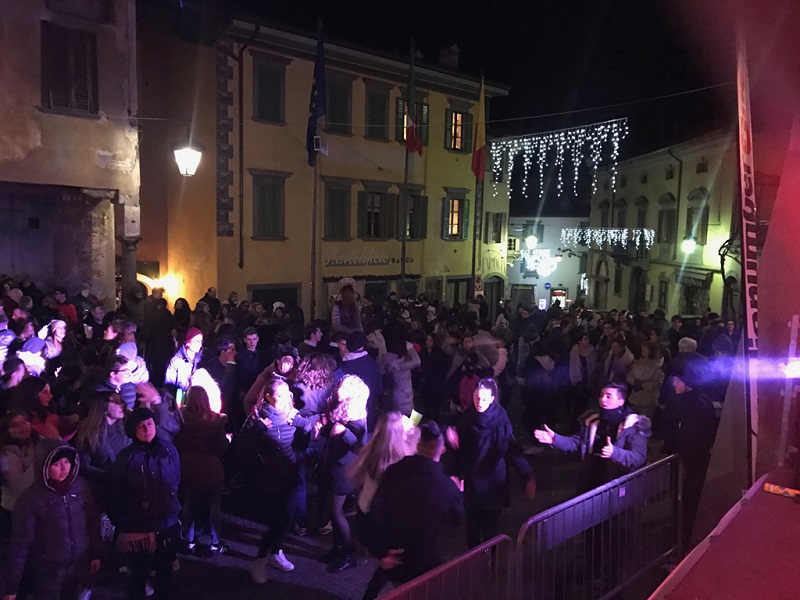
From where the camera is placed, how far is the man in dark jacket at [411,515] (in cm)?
419

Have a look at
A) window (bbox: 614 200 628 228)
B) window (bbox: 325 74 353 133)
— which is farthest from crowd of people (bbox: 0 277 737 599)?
window (bbox: 614 200 628 228)

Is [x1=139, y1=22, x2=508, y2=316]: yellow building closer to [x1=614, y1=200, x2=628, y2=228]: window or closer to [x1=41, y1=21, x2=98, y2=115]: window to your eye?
[x1=41, y1=21, x2=98, y2=115]: window

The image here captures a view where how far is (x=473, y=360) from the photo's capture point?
8.30 metres

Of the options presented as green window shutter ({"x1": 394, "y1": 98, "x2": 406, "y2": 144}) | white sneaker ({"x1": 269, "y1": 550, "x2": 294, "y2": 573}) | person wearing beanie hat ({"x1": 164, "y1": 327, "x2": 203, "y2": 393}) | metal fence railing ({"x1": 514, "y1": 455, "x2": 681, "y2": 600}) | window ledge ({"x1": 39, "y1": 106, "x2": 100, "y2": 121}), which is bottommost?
white sneaker ({"x1": 269, "y1": 550, "x2": 294, "y2": 573})

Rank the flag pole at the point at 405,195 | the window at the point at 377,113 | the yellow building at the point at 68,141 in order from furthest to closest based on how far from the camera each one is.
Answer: the window at the point at 377,113 < the flag pole at the point at 405,195 < the yellow building at the point at 68,141

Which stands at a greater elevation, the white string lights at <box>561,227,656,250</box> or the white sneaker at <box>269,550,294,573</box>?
the white string lights at <box>561,227,656,250</box>

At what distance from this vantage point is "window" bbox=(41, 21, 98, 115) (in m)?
13.8

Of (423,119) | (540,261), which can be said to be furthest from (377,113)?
(540,261)

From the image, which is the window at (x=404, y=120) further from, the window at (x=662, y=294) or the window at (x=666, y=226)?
the window at (x=662, y=294)

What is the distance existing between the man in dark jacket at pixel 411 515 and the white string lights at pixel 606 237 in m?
29.8

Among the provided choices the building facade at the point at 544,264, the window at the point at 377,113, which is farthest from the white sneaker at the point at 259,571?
the building facade at the point at 544,264

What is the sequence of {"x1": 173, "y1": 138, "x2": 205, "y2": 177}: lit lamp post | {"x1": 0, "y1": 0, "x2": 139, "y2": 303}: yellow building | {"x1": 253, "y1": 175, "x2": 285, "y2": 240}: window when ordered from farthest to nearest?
{"x1": 253, "y1": 175, "x2": 285, "y2": 240}: window, {"x1": 0, "y1": 0, "x2": 139, "y2": 303}: yellow building, {"x1": 173, "y1": 138, "x2": 205, "y2": 177}: lit lamp post

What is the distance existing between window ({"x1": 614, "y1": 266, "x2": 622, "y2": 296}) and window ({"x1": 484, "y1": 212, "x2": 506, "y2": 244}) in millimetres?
11334

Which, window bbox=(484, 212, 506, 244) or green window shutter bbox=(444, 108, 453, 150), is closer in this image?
green window shutter bbox=(444, 108, 453, 150)
